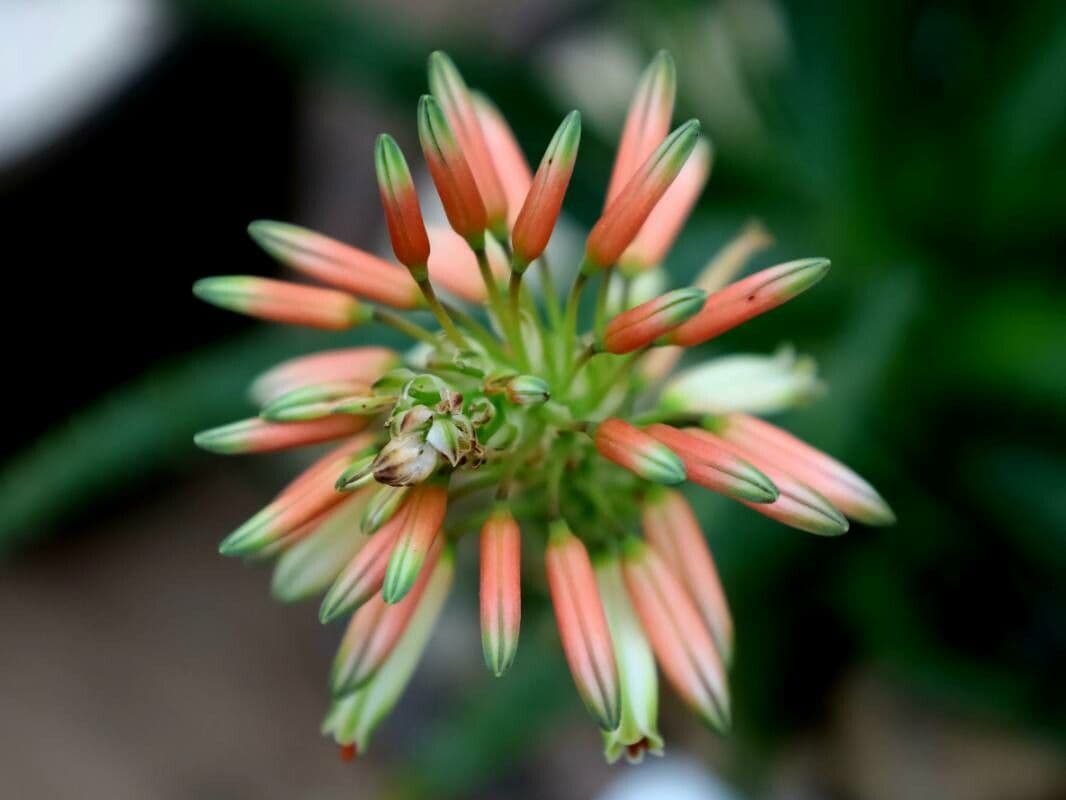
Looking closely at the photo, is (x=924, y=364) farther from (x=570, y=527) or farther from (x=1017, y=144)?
(x=570, y=527)

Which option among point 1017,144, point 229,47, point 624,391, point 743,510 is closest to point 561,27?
point 229,47

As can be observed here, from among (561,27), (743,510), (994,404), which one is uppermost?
(561,27)

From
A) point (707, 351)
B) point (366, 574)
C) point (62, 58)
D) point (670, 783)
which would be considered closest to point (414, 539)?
point (366, 574)

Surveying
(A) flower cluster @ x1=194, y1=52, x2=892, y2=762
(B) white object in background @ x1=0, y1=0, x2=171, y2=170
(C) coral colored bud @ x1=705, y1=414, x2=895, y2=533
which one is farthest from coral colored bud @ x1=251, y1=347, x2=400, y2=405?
(B) white object in background @ x1=0, y1=0, x2=171, y2=170

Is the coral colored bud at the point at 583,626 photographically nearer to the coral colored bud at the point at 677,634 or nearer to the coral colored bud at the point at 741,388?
the coral colored bud at the point at 677,634

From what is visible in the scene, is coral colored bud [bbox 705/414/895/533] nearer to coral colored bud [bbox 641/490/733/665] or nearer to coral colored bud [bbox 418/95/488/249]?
coral colored bud [bbox 641/490/733/665]

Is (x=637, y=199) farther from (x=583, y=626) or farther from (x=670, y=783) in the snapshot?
(x=670, y=783)
